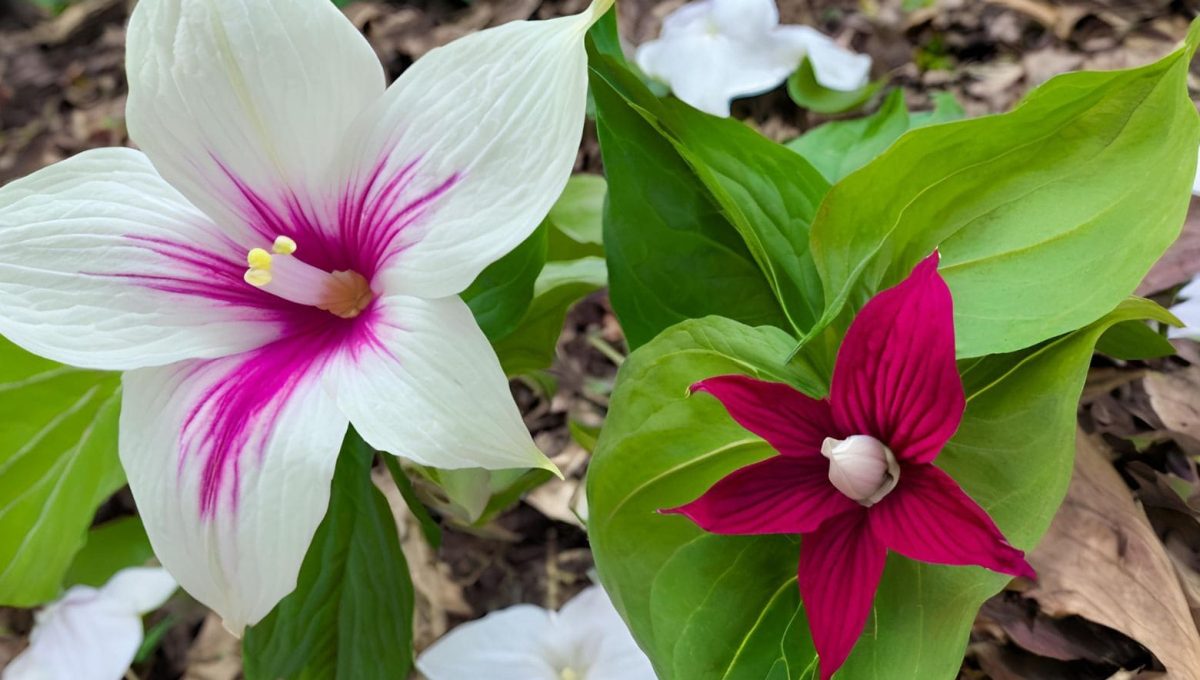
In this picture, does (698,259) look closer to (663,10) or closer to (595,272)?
(595,272)

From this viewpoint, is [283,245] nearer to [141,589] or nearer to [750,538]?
[750,538]

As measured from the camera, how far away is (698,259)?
1.72 ft

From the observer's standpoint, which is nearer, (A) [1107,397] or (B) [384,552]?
(B) [384,552]

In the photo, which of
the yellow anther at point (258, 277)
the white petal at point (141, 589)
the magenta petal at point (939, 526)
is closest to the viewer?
the magenta petal at point (939, 526)

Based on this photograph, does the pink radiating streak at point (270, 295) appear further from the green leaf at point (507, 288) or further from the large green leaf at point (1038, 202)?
the large green leaf at point (1038, 202)

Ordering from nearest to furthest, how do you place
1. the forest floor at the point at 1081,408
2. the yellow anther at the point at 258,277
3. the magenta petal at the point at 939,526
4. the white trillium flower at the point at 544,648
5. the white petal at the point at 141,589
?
the magenta petal at the point at 939,526 < the yellow anther at the point at 258,277 < the forest floor at the point at 1081,408 < the white trillium flower at the point at 544,648 < the white petal at the point at 141,589

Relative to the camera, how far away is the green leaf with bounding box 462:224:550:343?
54 cm

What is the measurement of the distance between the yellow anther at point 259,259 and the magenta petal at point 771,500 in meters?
0.22

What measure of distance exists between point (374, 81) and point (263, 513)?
0.67 ft

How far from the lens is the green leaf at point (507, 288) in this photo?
0.54m

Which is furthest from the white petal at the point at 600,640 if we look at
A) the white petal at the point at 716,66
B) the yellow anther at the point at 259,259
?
the white petal at the point at 716,66

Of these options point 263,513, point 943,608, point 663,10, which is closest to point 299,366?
point 263,513

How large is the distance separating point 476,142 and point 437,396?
112 millimetres

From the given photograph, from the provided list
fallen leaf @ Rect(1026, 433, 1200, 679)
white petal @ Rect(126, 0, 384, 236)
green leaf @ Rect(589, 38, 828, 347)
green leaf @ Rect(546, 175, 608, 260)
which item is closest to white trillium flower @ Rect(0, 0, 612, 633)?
white petal @ Rect(126, 0, 384, 236)
